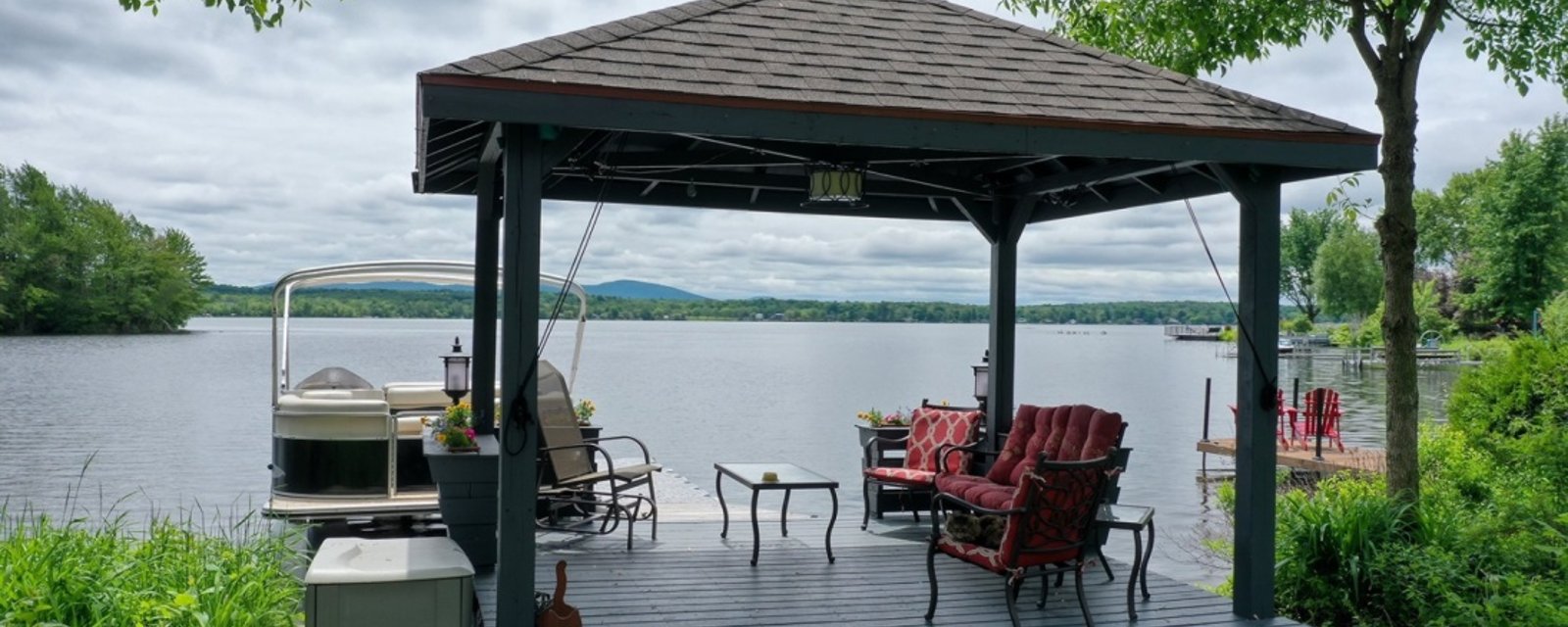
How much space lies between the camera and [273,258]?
40594 mm

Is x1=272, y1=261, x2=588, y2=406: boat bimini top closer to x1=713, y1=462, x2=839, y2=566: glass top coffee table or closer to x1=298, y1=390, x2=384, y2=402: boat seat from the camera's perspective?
x1=298, y1=390, x2=384, y2=402: boat seat

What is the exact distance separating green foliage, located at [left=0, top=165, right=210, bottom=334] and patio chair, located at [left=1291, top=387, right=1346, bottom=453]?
50.1 metres

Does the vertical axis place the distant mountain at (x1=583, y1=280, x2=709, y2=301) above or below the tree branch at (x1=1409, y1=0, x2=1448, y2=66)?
below

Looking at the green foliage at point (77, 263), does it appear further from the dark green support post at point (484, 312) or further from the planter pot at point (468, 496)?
the planter pot at point (468, 496)

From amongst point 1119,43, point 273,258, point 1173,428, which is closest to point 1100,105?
point 1119,43

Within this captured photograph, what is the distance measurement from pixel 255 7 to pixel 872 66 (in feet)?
9.66

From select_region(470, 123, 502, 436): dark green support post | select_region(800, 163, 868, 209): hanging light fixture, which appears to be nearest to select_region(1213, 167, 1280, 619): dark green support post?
select_region(800, 163, 868, 209): hanging light fixture

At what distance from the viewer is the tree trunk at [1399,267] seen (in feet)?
24.9

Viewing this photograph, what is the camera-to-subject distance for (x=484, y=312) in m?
7.03

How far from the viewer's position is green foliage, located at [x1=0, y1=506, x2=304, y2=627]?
173 inches

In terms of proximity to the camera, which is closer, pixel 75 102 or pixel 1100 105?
pixel 1100 105

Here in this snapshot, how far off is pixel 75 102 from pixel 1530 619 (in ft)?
179

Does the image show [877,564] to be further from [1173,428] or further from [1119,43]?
[1173,428]

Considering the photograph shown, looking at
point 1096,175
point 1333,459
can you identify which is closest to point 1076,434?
point 1096,175
